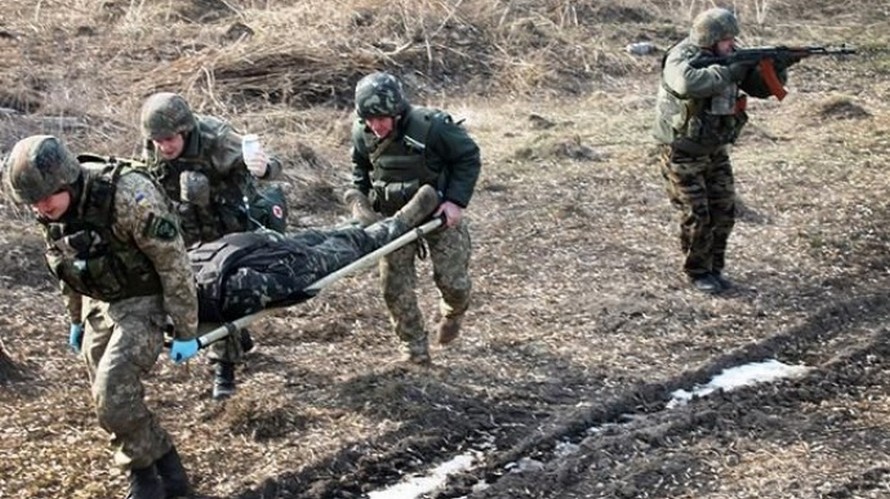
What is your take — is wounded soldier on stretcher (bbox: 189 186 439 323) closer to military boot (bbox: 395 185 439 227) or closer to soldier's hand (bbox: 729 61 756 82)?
military boot (bbox: 395 185 439 227)

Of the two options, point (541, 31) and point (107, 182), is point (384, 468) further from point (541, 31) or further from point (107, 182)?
point (541, 31)

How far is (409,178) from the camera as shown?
678cm

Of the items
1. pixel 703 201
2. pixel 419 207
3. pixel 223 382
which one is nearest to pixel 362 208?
pixel 419 207

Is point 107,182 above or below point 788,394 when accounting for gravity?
above

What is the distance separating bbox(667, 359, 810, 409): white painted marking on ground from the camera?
279 inches

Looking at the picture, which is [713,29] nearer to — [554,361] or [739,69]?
[739,69]

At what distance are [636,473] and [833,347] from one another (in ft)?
7.42

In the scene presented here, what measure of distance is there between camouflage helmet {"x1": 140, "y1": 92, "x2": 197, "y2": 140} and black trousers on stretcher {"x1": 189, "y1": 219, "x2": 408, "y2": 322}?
0.56 m

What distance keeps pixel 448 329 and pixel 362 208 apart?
2.85ft

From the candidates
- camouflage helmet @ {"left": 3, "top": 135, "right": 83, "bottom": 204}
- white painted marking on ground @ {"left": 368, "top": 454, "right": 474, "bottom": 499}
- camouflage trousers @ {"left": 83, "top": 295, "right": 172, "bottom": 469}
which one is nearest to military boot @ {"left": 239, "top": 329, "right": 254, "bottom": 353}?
white painted marking on ground @ {"left": 368, "top": 454, "right": 474, "bottom": 499}

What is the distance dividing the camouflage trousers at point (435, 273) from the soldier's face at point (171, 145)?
126 cm

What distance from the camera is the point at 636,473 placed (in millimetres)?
5984

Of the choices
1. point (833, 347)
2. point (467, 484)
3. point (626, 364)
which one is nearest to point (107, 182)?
point (467, 484)

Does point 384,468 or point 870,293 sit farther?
point 870,293
